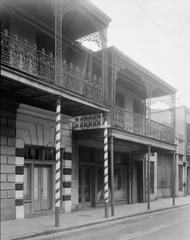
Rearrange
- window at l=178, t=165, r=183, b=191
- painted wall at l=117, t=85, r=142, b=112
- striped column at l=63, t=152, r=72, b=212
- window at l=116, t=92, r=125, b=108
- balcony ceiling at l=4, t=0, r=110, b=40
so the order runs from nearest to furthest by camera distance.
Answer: balcony ceiling at l=4, t=0, r=110, b=40
striped column at l=63, t=152, r=72, b=212
window at l=116, t=92, r=125, b=108
painted wall at l=117, t=85, r=142, b=112
window at l=178, t=165, r=183, b=191

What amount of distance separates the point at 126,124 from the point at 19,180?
697 centimetres

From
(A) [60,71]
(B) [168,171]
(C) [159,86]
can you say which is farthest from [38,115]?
(B) [168,171]

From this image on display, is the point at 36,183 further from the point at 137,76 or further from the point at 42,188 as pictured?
the point at 137,76

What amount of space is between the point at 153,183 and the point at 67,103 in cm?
1318

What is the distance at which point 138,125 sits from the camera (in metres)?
20.0

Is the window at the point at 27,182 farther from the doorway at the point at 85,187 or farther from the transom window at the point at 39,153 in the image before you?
the doorway at the point at 85,187

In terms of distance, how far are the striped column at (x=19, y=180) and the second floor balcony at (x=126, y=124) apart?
3546mm

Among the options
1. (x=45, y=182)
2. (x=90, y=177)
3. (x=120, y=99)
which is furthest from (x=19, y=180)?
(x=120, y=99)

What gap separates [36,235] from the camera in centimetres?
1034

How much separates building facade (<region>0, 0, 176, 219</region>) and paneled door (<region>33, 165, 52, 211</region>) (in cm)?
4

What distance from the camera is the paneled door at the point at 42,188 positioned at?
1462cm

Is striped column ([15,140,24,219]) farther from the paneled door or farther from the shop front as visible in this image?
the shop front

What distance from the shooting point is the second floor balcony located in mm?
16391

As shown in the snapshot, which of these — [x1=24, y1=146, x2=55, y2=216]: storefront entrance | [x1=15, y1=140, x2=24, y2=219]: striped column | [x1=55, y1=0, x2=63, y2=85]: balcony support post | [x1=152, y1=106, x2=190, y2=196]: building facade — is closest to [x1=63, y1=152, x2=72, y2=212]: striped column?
[x1=24, y1=146, x2=55, y2=216]: storefront entrance
